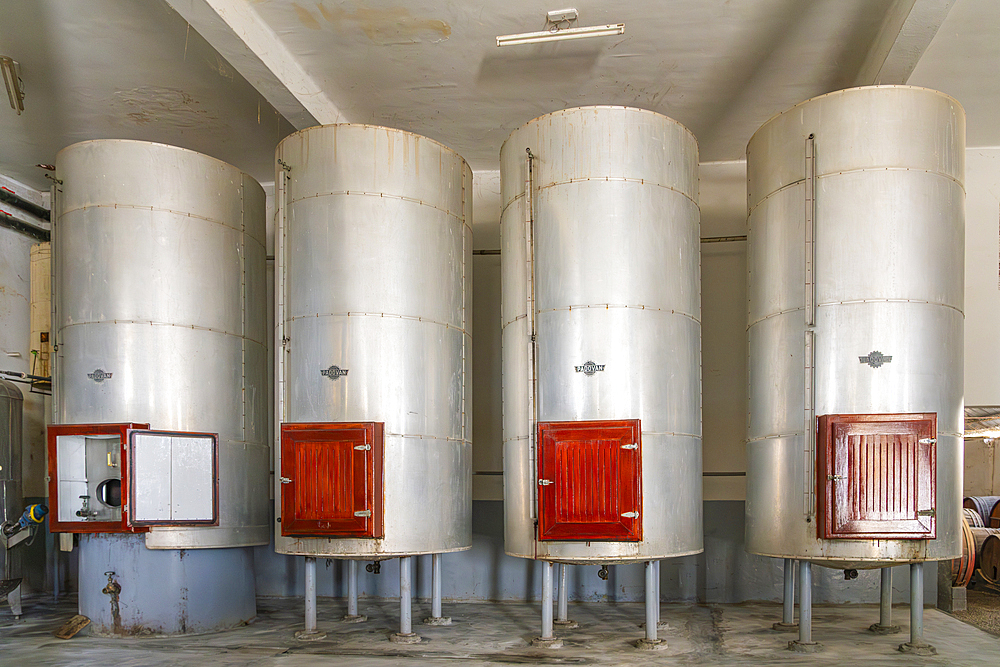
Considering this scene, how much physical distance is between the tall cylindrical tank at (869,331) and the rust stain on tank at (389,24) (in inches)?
136

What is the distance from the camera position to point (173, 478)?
7.40 metres

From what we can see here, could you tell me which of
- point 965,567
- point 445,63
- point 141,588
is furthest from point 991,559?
point 141,588

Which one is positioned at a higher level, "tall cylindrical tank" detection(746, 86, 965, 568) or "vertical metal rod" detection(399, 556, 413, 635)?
"tall cylindrical tank" detection(746, 86, 965, 568)

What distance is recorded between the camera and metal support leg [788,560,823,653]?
6.71m

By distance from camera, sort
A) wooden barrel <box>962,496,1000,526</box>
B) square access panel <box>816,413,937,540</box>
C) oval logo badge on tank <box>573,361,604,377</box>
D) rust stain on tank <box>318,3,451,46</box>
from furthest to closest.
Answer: wooden barrel <box>962,496,1000,526</box> → rust stain on tank <box>318,3,451,46</box> → oval logo badge on tank <box>573,361,604,377</box> → square access panel <box>816,413,937,540</box>

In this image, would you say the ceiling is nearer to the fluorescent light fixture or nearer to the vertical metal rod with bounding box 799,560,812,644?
the fluorescent light fixture

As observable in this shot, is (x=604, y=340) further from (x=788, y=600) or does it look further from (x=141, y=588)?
(x=141, y=588)

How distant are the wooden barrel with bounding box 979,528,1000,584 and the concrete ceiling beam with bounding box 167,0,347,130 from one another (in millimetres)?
9690

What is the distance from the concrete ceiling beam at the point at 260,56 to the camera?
22.3 feet

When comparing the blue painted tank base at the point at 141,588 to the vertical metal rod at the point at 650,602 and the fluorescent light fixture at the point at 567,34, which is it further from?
the fluorescent light fixture at the point at 567,34

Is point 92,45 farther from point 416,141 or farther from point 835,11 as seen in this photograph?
point 835,11

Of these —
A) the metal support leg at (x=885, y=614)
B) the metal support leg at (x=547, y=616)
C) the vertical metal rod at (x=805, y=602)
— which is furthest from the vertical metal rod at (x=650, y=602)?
the metal support leg at (x=885, y=614)

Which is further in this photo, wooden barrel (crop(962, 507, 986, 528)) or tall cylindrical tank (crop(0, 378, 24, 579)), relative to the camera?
wooden barrel (crop(962, 507, 986, 528))

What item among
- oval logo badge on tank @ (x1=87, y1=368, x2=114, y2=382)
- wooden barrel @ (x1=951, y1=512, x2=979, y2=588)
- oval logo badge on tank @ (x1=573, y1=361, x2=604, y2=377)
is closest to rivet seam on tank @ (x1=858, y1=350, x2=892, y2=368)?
oval logo badge on tank @ (x1=573, y1=361, x2=604, y2=377)
